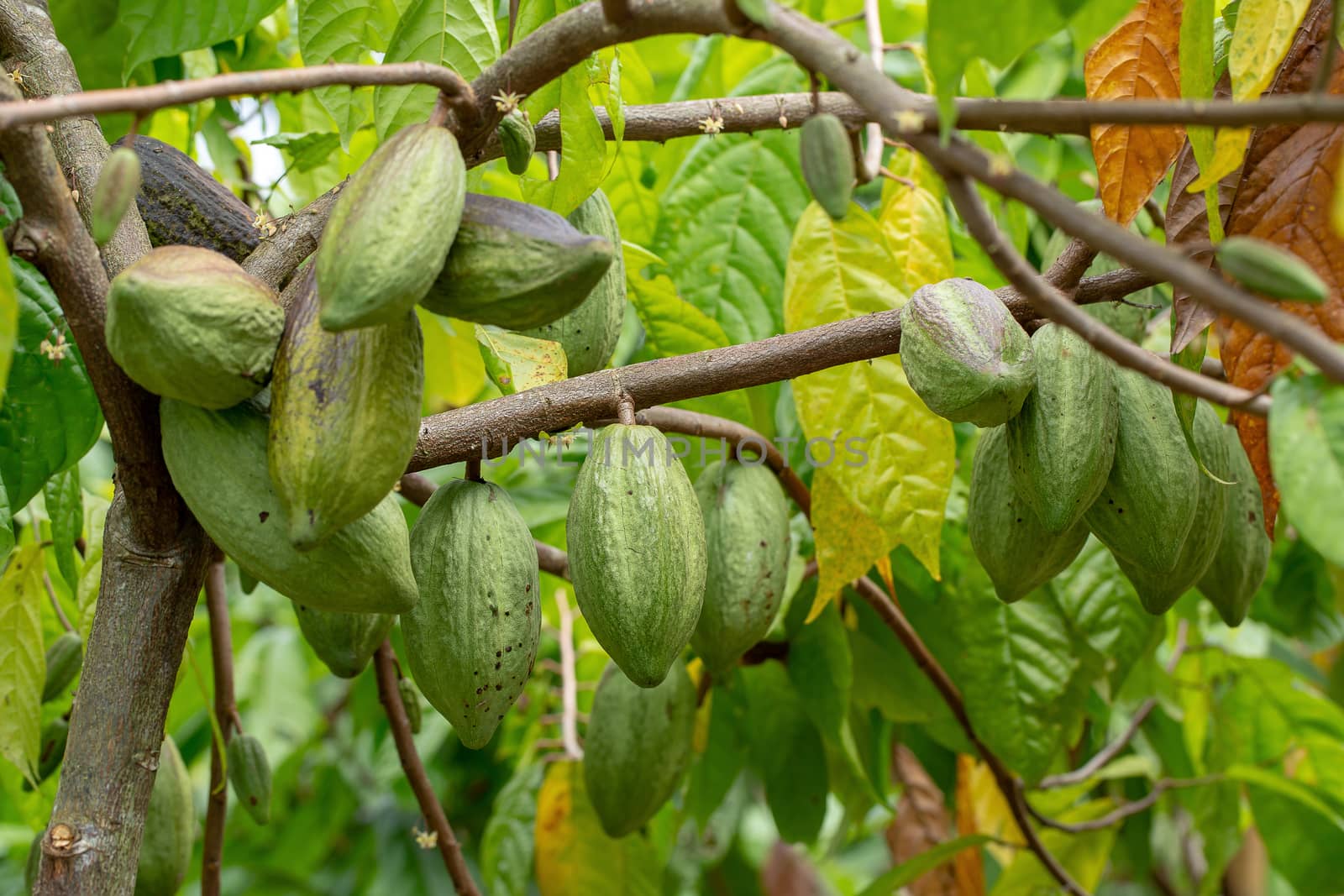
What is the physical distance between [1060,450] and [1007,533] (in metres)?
0.14

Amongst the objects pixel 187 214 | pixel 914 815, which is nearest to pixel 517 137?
pixel 187 214

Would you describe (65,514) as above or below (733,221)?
below

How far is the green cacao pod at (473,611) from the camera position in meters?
0.86

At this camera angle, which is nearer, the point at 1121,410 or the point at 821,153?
the point at 821,153

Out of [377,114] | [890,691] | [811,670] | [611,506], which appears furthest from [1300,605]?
[377,114]

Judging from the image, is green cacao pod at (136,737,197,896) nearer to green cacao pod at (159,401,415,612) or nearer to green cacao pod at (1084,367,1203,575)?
green cacao pod at (159,401,415,612)

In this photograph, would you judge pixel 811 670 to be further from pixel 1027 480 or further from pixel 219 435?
pixel 219 435

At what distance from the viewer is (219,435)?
0.74 meters

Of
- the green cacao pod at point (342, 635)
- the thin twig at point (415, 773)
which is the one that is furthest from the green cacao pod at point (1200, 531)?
the thin twig at point (415, 773)

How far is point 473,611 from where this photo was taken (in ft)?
2.82

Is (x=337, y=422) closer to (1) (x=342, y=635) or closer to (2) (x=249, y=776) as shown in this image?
(1) (x=342, y=635)

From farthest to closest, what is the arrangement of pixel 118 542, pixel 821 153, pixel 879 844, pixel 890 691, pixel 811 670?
pixel 879 844 → pixel 890 691 → pixel 811 670 → pixel 118 542 → pixel 821 153

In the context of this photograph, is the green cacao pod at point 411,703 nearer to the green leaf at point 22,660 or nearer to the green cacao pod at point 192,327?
the green leaf at point 22,660

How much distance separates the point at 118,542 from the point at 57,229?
0.21 metres
